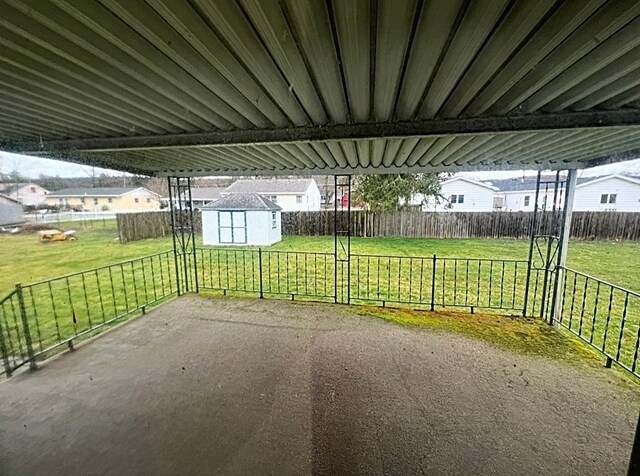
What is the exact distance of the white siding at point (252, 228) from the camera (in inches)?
462

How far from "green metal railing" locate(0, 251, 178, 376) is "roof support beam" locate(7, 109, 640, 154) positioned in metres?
1.53

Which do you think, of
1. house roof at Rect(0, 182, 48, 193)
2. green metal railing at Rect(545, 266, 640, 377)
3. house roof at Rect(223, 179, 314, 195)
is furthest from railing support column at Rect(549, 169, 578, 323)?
house roof at Rect(223, 179, 314, 195)

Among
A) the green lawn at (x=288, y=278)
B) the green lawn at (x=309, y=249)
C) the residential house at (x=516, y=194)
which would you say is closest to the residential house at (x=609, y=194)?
the residential house at (x=516, y=194)

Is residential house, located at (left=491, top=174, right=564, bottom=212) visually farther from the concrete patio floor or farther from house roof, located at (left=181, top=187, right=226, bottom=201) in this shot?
the concrete patio floor

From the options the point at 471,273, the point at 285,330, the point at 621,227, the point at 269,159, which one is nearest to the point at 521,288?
the point at 471,273

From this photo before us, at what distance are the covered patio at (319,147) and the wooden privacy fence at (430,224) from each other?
926 cm

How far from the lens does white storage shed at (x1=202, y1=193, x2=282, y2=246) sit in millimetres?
11734

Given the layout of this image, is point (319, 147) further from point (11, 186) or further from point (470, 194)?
point (470, 194)

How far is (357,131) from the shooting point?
2361 mm

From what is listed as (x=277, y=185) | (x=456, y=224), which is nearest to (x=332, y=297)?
(x=456, y=224)

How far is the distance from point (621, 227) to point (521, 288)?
9.37 meters

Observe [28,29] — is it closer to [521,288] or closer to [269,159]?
[269,159]

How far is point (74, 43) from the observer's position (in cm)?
132

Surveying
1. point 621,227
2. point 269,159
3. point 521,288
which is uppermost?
point 269,159
